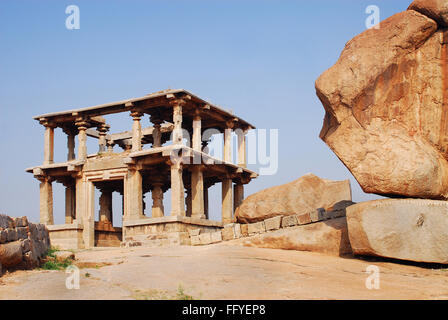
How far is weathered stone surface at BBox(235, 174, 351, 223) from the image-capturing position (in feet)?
55.0

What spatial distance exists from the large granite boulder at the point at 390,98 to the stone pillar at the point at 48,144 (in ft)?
63.0

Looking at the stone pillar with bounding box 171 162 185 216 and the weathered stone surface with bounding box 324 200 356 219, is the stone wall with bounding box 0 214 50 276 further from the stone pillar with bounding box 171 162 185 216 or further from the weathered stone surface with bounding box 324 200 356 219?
the stone pillar with bounding box 171 162 185 216

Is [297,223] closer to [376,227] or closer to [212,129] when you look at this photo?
[376,227]

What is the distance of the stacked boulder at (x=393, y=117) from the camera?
9539 millimetres

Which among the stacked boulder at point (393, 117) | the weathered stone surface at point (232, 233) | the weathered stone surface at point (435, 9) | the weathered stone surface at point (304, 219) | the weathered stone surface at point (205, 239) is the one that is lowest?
the weathered stone surface at point (205, 239)

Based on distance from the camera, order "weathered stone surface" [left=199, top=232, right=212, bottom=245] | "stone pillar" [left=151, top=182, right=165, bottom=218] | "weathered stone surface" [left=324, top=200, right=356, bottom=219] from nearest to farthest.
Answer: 1. "weathered stone surface" [left=324, top=200, right=356, bottom=219]
2. "weathered stone surface" [left=199, top=232, right=212, bottom=245]
3. "stone pillar" [left=151, top=182, right=165, bottom=218]

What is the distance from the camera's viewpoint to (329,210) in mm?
13008

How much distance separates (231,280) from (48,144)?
20723mm

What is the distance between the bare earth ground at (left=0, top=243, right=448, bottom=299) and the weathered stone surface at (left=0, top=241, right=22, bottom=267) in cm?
22

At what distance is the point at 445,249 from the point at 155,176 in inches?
708

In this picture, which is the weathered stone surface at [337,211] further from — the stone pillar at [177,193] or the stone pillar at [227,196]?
the stone pillar at [227,196]

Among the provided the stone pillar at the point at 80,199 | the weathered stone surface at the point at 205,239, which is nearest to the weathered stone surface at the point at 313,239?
the weathered stone surface at the point at 205,239

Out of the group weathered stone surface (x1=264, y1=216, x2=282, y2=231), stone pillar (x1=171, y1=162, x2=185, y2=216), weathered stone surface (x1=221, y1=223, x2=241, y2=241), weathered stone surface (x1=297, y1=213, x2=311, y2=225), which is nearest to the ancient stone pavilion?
stone pillar (x1=171, y1=162, x2=185, y2=216)
